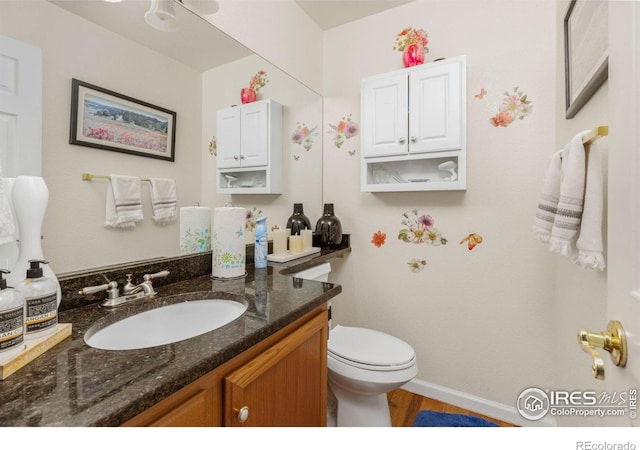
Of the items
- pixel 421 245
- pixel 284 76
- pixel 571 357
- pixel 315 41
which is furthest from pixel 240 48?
pixel 571 357

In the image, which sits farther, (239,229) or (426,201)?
(426,201)

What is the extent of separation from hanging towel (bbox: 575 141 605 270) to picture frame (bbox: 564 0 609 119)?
261 millimetres

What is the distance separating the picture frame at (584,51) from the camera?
32.8 inches

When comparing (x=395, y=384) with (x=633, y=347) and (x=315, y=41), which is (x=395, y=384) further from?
(x=315, y=41)

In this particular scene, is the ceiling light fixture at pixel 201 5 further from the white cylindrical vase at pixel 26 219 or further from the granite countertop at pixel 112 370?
the granite countertop at pixel 112 370

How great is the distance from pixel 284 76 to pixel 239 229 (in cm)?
107

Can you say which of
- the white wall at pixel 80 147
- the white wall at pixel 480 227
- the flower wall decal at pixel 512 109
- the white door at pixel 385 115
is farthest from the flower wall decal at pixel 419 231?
the white wall at pixel 80 147

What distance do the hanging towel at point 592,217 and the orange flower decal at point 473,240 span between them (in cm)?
82

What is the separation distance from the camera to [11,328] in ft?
1.71

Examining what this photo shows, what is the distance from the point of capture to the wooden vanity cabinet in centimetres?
57

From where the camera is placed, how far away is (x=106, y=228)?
3.08ft

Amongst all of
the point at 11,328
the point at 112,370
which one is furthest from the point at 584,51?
the point at 11,328

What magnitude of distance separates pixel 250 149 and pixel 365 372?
3.97 feet

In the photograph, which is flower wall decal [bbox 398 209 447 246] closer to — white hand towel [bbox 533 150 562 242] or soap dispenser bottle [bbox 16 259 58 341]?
white hand towel [bbox 533 150 562 242]
